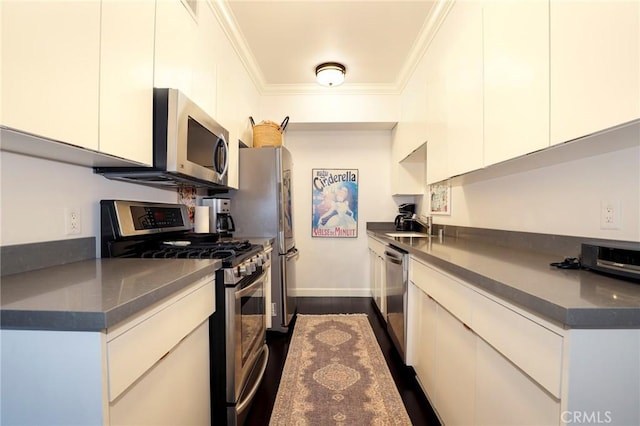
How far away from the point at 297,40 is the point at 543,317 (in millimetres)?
2571

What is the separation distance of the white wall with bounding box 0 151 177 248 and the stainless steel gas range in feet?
0.23

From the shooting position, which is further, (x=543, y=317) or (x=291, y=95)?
(x=291, y=95)

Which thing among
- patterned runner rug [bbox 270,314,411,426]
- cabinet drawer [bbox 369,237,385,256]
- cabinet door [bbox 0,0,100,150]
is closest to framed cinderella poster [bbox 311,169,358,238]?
cabinet drawer [bbox 369,237,385,256]

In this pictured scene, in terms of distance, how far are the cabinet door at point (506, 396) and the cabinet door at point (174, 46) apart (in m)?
1.82

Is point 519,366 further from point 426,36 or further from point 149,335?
point 426,36

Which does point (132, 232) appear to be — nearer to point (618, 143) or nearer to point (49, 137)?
point (49, 137)

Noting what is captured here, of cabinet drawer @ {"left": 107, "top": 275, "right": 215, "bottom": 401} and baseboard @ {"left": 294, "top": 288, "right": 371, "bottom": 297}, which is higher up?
cabinet drawer @ {"left": 107, "top": 275, "right": 215, "bottom": 401}

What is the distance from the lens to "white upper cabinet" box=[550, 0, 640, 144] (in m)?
0.75

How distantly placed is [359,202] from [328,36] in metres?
1.96

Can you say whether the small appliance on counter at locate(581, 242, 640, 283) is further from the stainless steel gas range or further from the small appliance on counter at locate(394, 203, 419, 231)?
the small appliance on counter at locate(394, 203, 419, 231)

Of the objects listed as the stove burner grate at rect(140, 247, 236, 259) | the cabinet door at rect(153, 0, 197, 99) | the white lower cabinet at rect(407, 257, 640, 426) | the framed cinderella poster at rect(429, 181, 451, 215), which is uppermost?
the cabinet door at rect(153, 0, 197, 99)

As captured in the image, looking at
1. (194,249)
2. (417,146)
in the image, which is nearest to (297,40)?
(417,146)

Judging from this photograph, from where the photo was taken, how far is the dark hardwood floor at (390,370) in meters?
1.55

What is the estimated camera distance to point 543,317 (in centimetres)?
72
